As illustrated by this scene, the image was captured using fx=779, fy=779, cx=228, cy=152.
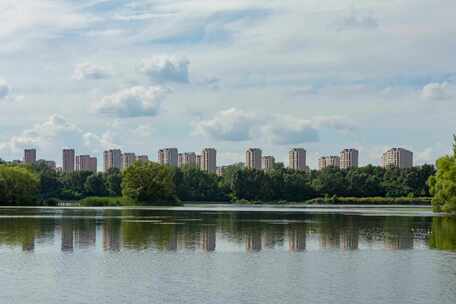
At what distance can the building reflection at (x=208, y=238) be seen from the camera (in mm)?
38500

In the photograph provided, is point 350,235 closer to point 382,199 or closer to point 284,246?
point 284,246

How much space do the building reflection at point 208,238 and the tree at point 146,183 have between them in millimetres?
72945

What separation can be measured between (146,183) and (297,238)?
84866 millimetres

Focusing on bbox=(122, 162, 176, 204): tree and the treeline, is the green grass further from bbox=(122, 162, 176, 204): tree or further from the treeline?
bbox=(122, 162, 176, 204): tree

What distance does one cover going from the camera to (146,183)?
128000 millimetres

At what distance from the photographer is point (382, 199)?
512 ft

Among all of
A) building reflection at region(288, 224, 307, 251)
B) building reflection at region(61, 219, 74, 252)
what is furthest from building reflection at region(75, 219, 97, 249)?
building reflection at region(288, 224, 307, 251)

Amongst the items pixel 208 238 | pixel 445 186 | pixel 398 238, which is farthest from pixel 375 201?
pixel 208 238

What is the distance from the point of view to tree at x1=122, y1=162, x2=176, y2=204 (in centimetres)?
12738

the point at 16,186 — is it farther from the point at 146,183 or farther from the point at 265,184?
the point at 265,184

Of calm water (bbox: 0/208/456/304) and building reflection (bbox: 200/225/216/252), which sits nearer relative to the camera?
calm water (bbox: 0/208/456/304)

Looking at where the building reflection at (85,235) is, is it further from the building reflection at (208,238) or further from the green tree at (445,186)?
the green tree at (445,186)

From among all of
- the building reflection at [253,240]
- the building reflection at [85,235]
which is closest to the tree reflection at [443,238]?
the building reflection at [253,240]

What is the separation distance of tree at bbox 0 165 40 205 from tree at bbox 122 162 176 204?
53.3 feet
